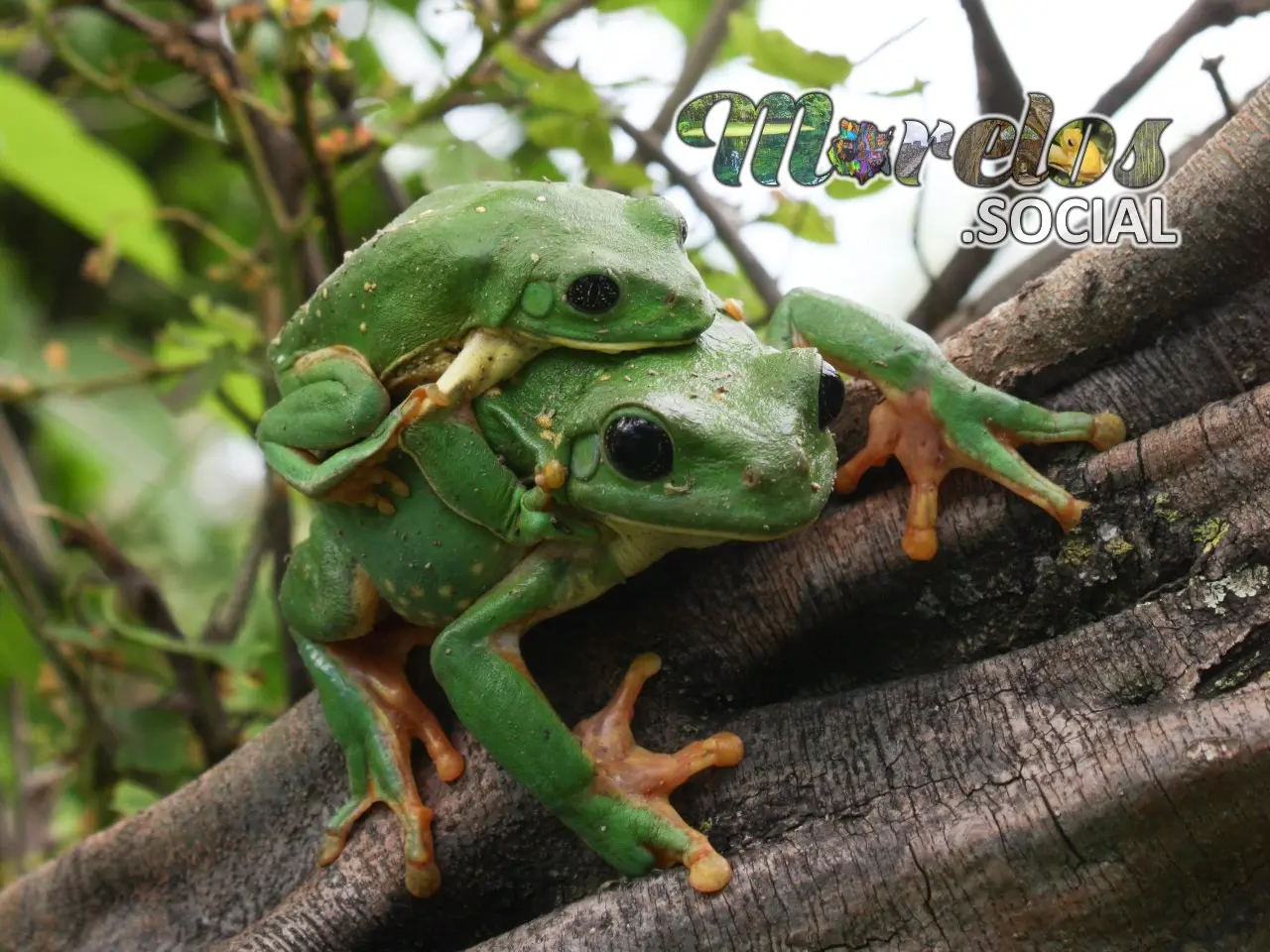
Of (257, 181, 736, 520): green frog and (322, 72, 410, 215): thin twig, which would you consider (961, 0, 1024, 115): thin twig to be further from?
(322, 72, 410, 215): thin twig

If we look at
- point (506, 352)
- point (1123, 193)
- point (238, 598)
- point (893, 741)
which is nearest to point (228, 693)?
point (238, 598)

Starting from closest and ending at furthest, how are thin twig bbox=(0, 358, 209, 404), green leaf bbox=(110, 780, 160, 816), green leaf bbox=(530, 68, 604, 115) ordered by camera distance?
green leaf bbox=(530, 68, 604, 115) → green leaf bbox=(110, 780, 160, 816) → thin twig bbox=(0, 358, 209, 404)

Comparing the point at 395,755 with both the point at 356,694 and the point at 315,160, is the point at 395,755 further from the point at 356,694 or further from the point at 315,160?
the point at 315,160

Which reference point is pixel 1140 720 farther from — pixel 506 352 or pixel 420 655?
pixel 420 655

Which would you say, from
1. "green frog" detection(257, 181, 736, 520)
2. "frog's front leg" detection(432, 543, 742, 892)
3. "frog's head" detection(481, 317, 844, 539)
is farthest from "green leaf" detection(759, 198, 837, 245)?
"frog's front leg" detection(432, 543, 742, 892)

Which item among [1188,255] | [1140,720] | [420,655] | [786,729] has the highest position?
[1188,255]

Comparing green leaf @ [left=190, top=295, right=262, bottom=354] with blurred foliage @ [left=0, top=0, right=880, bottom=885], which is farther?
green leaf @ [left=190, top=295, right=262, bottom=354]

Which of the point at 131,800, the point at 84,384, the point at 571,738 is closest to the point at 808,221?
the point at 571,738
